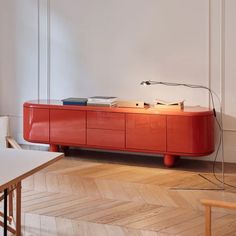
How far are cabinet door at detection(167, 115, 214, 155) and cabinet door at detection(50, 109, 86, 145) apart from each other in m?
1.23

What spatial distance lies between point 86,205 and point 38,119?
225cm

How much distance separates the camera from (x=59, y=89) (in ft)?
20.1

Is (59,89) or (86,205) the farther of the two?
(59,89)

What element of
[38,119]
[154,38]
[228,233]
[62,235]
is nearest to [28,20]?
[38,119]

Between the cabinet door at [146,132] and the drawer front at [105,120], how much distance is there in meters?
0.10

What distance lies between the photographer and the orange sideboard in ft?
16.1

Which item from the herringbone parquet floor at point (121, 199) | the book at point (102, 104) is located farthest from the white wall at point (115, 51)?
the herringbone parquet floor at point (121, 199)

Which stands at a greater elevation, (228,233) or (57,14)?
(57,14)

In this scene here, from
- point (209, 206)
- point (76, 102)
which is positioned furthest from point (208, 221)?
point (76, 102)

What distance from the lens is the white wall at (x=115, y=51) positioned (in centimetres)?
524

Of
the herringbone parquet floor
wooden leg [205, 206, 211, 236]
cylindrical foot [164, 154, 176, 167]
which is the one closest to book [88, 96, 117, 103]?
the herringbone parquet floor

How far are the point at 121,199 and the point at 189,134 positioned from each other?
1430 millimetres

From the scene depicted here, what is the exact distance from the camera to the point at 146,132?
5.10m

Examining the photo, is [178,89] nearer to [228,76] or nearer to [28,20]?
[228,76]
